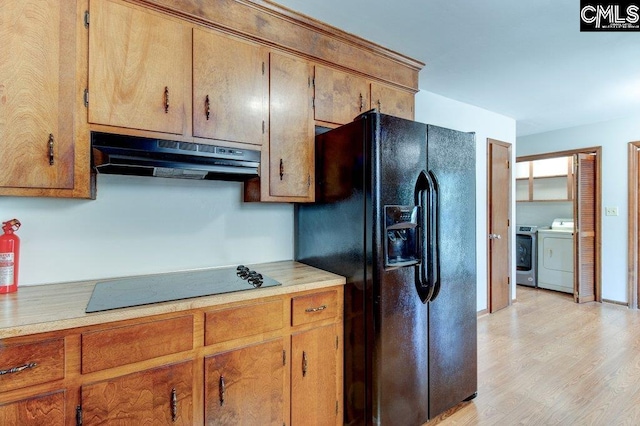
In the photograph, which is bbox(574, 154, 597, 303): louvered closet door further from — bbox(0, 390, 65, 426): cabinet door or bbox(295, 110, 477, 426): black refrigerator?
bbox(0, 390, 65, 426): cabinet door

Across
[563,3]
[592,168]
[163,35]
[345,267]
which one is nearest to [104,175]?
[163,35]

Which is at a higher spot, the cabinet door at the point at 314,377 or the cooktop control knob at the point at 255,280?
the cooktop control knob at the point at 255,280

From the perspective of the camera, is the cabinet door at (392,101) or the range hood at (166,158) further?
the cabinet door at (392,101)

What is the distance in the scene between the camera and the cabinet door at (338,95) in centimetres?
205

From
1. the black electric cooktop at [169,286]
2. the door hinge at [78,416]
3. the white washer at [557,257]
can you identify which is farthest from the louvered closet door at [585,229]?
the door hinge at [78,416]

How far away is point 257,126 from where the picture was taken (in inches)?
71.4

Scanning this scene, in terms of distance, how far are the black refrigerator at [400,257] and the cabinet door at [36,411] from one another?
4.15 feet

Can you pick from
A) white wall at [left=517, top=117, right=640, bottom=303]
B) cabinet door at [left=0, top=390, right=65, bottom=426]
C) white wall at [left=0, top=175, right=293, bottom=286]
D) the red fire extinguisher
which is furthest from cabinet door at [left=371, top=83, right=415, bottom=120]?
white wall at [left=517, top=117, right=640, bottom=303]

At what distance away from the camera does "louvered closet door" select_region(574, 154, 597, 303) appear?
13.9 ft

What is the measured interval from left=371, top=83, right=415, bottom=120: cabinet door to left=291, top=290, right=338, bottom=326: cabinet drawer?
1392mm

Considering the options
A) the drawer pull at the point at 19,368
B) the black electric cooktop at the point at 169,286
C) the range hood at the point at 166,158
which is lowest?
the drawer pull at the point at 19,368

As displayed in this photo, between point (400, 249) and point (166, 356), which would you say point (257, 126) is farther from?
point (166, 356)

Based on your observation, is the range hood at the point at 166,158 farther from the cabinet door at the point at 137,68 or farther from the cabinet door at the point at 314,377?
the cabinet door at the point at 314,377

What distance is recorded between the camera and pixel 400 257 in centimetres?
177
